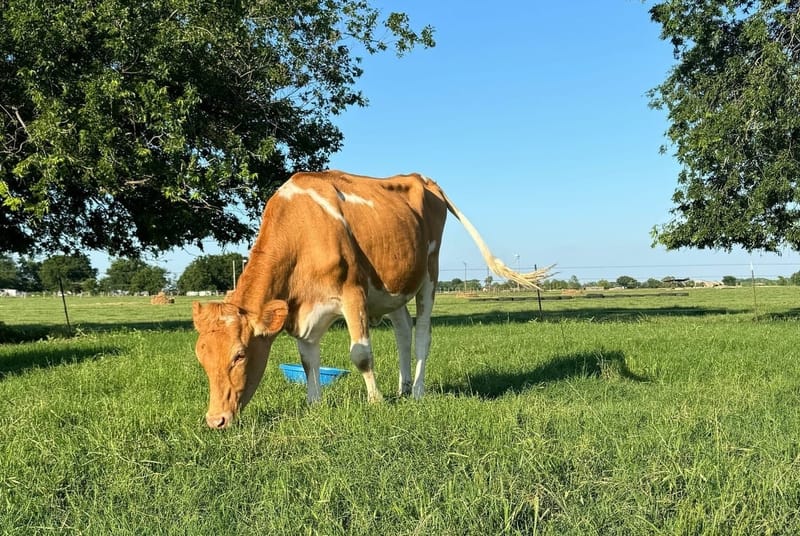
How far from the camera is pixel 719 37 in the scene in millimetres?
17797

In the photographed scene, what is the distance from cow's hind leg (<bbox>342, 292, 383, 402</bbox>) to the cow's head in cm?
79

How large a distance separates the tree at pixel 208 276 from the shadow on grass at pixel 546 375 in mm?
81664

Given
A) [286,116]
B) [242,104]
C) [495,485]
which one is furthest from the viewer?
[286,116]

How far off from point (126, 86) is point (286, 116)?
4.57 metres

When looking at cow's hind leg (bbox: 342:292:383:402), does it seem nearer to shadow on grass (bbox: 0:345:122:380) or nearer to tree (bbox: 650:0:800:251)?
shadow on grass (bbox: 0:345:122:380)

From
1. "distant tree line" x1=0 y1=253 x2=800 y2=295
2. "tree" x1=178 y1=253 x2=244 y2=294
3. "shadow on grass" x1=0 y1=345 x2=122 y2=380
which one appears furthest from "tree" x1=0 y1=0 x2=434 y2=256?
"tree" x1=178 y1=253 x2=244 y2=294

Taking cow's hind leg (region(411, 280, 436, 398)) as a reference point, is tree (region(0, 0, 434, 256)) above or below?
above

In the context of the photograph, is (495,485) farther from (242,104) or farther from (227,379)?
(242,104)

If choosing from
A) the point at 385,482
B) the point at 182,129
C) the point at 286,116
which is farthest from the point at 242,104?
the point at 385,482

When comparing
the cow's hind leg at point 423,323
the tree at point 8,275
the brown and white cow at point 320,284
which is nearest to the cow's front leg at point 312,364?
the brown and white cow at point 320,284

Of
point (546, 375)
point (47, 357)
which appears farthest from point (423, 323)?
point (47, 357)

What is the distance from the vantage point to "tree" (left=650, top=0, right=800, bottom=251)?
634 inches

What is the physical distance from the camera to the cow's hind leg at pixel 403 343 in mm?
7113

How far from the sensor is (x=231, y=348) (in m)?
4.75
